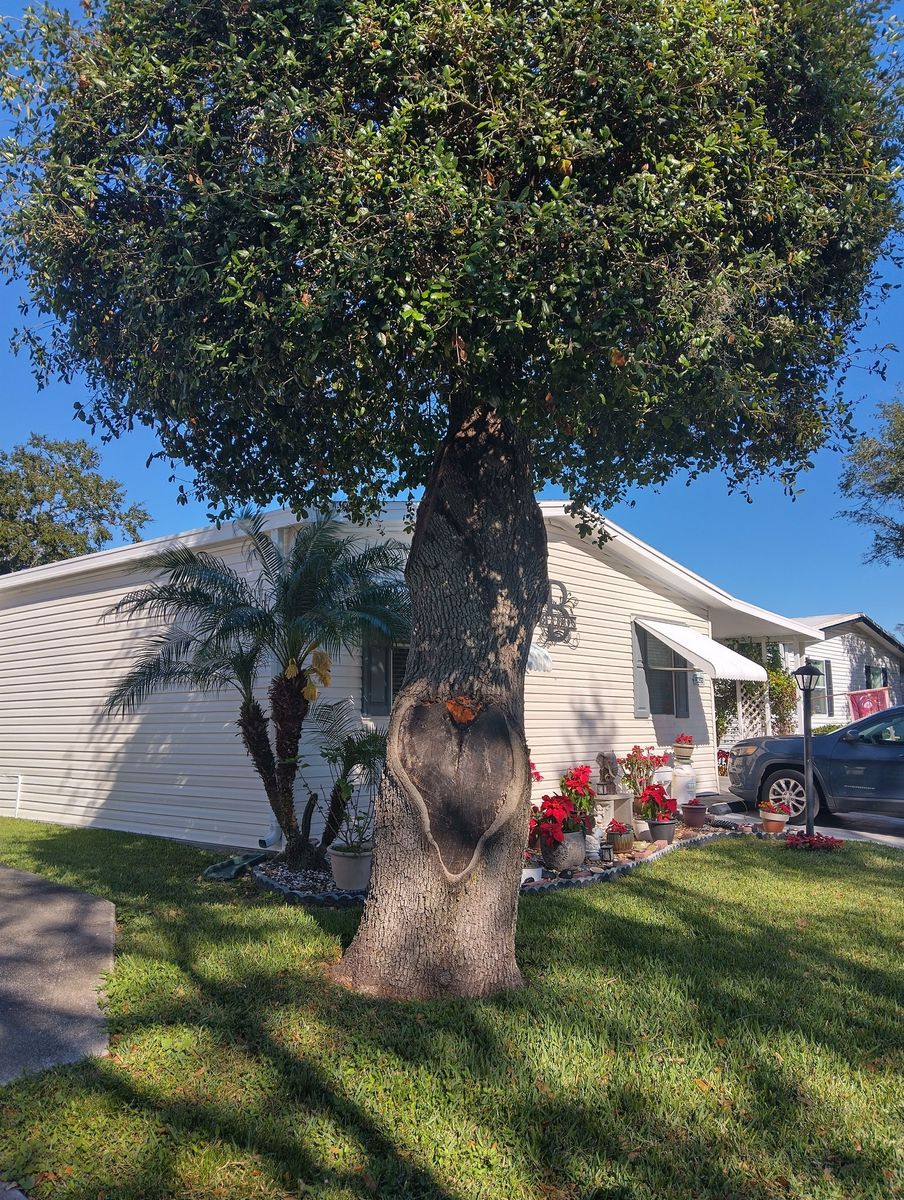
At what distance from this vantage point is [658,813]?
10.1 meters

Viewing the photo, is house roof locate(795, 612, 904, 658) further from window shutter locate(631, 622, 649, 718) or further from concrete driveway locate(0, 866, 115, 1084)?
concrete driveway locate(0, 866, 115, 1084)

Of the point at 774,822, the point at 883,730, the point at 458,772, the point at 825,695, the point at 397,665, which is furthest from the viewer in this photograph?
the point at 825,695

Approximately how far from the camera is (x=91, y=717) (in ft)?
38.4

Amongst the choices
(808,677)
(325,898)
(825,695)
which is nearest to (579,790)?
(808,677)

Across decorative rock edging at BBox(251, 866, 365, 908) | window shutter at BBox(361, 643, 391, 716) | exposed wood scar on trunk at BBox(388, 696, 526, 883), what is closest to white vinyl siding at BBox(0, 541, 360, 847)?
window shutter at BBox(361, 643, 391, 716)

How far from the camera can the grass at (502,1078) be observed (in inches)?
122

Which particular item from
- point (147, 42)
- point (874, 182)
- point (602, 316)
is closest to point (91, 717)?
point (147, 42)

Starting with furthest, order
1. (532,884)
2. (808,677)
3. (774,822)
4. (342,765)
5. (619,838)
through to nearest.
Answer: (774,822) < (808,677) < (619,838) < (342,765) < (532,884)

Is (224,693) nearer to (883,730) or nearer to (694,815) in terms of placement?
(694,815)

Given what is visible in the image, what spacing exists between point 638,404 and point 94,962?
4.80 m

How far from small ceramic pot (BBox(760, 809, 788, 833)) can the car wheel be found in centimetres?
111

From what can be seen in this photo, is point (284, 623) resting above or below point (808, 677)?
above

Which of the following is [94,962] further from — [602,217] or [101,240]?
[602,217]

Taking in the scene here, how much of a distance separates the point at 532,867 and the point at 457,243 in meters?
5.82
